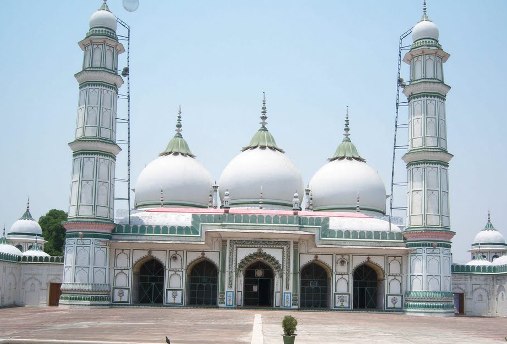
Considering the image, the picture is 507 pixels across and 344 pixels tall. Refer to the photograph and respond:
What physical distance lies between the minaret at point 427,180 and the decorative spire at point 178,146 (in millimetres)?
13924

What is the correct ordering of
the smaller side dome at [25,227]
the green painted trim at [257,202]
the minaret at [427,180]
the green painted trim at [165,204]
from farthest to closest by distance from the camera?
the smaller side dome at [25,227] < the green painted trim at [165,204] < the green painted trim at [257,202] < the minaret at [427,180]

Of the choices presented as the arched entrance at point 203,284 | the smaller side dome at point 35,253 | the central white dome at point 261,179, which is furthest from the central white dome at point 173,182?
the smaller side dome at point 35,253

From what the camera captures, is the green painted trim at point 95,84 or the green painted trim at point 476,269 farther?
the green painted trim at point 476,269

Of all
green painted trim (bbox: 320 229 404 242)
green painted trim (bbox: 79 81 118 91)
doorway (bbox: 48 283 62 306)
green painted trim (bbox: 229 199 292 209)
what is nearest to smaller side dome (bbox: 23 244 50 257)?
doorway (bbox: 48 283 62 306)

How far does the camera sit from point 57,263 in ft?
118

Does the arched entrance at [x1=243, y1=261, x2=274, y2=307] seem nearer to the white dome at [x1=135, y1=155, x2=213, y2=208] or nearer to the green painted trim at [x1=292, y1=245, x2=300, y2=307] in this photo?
the green painted trim at [x1=292, y1=245, x2=300, y2=307]

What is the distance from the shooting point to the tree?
192 feet

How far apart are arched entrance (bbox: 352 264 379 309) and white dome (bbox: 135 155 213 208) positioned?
33.9ft

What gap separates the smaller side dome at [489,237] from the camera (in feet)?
183

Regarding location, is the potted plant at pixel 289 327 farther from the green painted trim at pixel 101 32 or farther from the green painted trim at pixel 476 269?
the green painted trim at pixel 476 269

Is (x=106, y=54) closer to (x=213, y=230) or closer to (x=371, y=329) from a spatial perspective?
(x=213, y=230)

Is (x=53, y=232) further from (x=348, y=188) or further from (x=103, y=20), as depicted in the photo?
(x=348, y=188)

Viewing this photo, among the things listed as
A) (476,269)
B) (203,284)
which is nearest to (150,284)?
(203,284)

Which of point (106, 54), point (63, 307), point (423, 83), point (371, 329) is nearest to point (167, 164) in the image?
point (106, 54)
